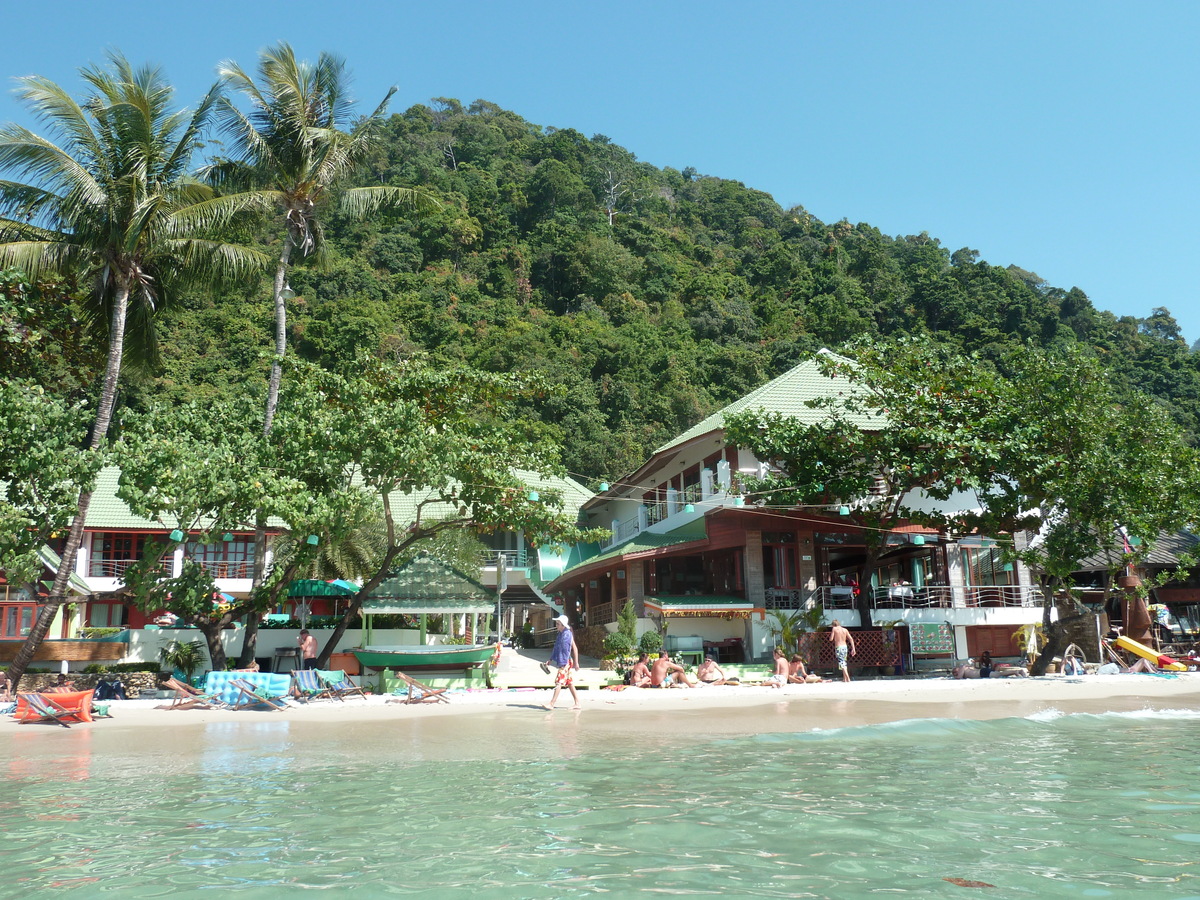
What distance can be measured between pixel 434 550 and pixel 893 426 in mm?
12747

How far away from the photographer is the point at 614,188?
291 feet

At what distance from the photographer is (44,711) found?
13.5 metres

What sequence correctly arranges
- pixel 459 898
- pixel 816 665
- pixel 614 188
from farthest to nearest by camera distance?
1. pixel 614 188
2. pixel 816 665
3. pixel 459 898

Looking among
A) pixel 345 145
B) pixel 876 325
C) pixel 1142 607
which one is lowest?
pixel 1142 607

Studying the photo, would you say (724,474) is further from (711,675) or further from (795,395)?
(711,675)

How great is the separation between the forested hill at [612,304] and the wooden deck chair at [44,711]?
31.3m

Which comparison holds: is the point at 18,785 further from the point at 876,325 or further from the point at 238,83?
the point at 876,325

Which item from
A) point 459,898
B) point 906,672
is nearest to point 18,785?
point 459,898

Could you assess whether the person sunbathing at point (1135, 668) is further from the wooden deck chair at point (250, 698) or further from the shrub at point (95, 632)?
the shrub at point (95, 632)

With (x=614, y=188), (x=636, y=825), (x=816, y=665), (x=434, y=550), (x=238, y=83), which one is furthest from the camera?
(x=614, y=188)

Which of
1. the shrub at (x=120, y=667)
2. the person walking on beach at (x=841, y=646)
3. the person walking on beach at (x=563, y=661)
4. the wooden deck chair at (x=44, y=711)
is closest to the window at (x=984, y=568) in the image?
the person walking on beach at (x=841, y=646)

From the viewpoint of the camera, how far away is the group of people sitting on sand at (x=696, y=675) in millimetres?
18837

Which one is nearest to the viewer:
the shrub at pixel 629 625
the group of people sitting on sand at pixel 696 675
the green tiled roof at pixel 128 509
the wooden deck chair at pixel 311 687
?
the wooden deck chair at pixel 311 687

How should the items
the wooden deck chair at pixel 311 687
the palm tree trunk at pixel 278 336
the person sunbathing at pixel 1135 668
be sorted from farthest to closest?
1. the person sunbathing at pixel 1135 668
2. the palm tree trunk at pixel 278 336
3. the wooden deck chair at pixel 311 687
